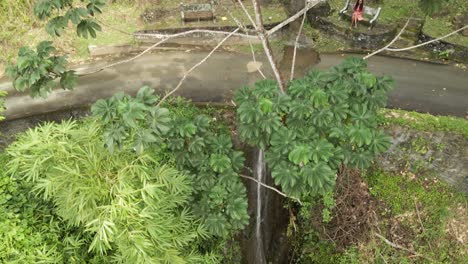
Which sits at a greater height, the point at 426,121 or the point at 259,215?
the point at 426,121

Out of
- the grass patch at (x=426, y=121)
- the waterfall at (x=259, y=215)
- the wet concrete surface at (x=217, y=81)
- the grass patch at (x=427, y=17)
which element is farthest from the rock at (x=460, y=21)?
the waterfall at (x=259, y=215)

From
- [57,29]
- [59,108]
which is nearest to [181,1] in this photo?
[59,108]

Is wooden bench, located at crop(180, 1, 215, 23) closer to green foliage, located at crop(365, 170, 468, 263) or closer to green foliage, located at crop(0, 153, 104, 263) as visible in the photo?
green foliage, located at crop(365, 170, 468, 263)

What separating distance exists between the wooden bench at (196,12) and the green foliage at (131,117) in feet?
25.9

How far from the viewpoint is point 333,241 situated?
395 inches

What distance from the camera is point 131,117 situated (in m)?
5.05

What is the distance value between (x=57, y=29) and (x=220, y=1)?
852 cm

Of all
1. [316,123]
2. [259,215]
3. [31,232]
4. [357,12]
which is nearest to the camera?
[316,123]

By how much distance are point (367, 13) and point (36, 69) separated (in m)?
10.1

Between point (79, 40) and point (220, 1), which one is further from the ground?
point (220, 1)

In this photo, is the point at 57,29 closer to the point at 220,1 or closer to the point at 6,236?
the point at 6,236

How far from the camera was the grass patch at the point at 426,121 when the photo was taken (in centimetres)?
911

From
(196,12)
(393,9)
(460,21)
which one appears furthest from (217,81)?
(460,21)

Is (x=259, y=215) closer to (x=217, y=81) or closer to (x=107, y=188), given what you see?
(x=217, y=81)
